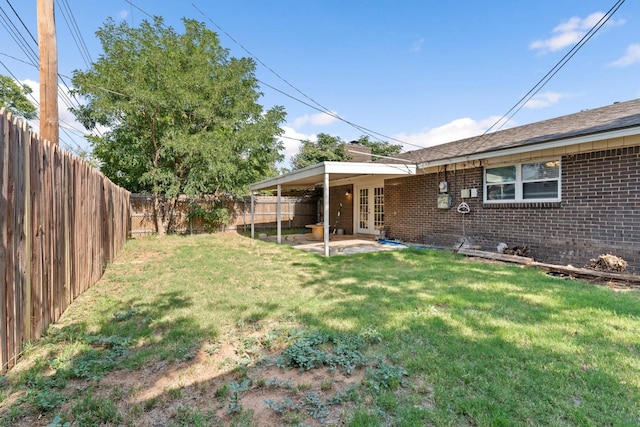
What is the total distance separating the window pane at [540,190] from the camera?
712 cm

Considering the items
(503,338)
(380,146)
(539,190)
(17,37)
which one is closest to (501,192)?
(539,190)

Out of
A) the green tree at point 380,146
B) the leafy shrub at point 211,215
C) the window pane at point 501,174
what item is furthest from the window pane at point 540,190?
the green tree at point 380,146

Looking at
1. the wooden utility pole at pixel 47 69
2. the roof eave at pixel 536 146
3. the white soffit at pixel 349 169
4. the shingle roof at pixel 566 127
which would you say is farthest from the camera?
the white soffit at pixel 349 169

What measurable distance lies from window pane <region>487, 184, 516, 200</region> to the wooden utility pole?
945 cm

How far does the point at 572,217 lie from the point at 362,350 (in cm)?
635

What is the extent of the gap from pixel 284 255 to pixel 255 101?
33.7 feet

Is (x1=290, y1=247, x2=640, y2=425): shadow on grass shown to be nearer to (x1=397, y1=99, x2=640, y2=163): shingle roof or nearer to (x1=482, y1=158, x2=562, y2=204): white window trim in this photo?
(x1=482, y1=158, x2=562, y2=204): white window trim

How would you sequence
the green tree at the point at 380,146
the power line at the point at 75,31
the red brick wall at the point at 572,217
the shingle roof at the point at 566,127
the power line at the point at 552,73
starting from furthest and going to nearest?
the green tree at the point at 380,146
the power line at the point at 75,31
the power line at the point at 552,73
the shingle roof at the point at 566,127
the red brick wall at the point at 572,217

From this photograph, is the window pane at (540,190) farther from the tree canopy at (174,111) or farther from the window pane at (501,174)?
the tree canopy at (174,111)

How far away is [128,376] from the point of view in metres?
2.52

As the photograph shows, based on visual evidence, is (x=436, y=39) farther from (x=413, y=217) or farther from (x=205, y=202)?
(x=205, y=202)

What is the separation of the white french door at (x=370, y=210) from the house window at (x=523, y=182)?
183 inches

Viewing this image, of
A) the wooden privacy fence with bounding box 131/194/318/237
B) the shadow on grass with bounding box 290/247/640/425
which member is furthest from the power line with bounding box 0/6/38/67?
the shadow on grass with bounding box 290/247/640/425

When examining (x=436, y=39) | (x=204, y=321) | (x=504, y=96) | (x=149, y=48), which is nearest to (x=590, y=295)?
(x=204, y=321)
